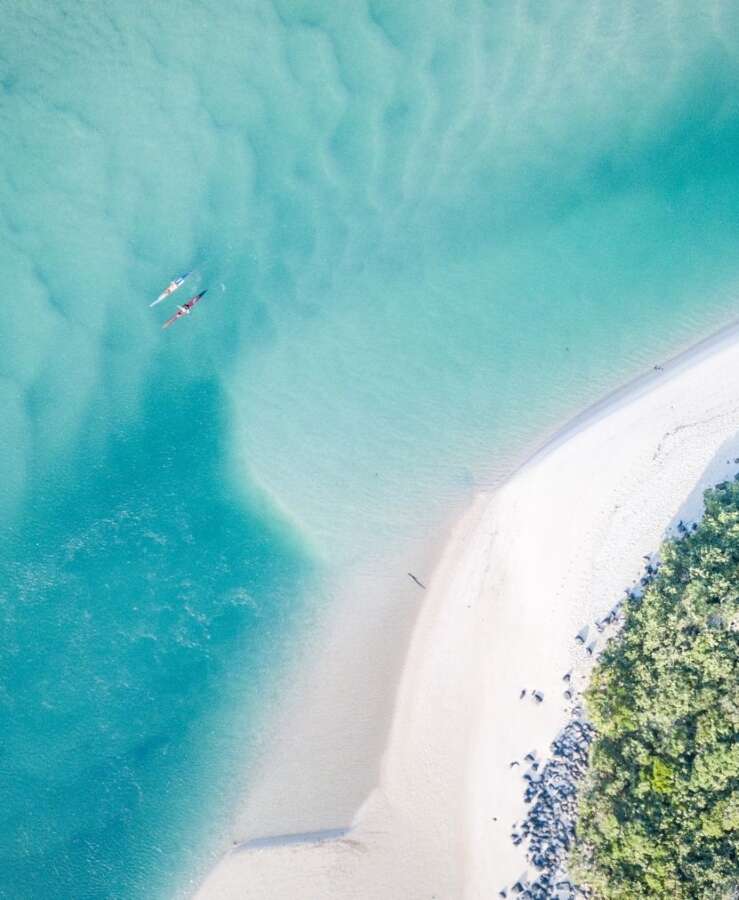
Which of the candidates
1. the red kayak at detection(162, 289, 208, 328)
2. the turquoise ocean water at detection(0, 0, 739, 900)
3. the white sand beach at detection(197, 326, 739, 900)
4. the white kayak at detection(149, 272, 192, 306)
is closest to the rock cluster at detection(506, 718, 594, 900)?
the white sand beach at detection(197, 326, 739, 900)

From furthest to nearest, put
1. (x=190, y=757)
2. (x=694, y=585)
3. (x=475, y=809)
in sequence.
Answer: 1. (x=190, y=757)
2. (x=475, y=809)
3. (x=694, y=585)

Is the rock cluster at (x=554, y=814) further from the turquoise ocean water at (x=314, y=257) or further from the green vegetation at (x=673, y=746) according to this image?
the turquoise ocean water at (x=314, y=257)

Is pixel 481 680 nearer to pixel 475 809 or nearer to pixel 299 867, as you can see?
pixel 475 809

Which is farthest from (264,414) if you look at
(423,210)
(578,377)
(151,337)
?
(578,377)

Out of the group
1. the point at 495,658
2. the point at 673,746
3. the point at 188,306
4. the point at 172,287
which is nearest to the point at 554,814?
the point at 673,746

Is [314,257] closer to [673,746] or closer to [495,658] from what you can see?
[495,658]
